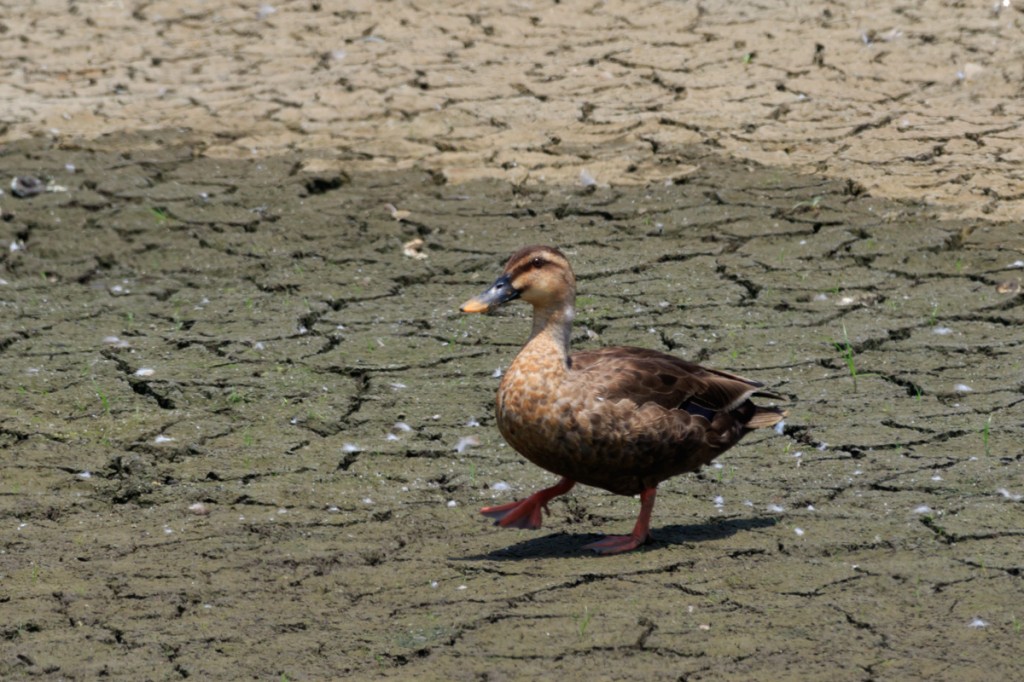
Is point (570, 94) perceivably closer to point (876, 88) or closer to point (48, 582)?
point (876, 88)

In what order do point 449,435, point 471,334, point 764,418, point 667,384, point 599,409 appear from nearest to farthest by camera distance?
1. point 599,409
2. point 667,384
3. point 764,418
4. point 449,435
5. point 471,334

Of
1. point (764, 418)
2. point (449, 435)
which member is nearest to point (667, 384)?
point (764, 418)

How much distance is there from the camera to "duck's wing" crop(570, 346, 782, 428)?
16.3 ft

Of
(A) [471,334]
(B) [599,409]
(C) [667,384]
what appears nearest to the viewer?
(B) [599,409]

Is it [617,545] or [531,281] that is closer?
[617,545]

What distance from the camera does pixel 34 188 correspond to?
29.3 feet

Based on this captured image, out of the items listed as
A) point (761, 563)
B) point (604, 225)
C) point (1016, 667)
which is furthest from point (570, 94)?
point (1016, 667)

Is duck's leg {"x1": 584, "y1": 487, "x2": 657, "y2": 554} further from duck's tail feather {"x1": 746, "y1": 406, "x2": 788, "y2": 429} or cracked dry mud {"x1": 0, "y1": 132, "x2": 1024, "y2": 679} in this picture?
duck's tail feather {"x1": 746, "y1": 406, "x2": 788, "y2": 429}

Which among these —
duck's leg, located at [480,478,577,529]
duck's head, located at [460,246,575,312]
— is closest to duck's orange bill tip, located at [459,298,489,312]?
duck's head, located at [460,246,575,312]

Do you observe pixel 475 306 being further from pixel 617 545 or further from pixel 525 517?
pixel 617 545

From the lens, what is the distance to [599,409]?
4828 mm

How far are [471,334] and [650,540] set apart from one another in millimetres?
2500

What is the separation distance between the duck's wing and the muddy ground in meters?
0.40

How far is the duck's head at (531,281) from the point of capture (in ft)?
17.0
